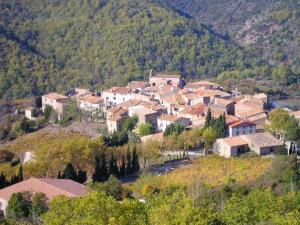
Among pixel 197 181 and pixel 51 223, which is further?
pixel 197 181

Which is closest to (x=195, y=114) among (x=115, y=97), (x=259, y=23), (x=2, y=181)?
(x=115, y=97)

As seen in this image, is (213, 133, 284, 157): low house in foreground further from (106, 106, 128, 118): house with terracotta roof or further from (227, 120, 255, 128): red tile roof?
(106, 106, 128, 118): house with terracotta roof

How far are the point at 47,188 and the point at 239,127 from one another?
16316 millimetres

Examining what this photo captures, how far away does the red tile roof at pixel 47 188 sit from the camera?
2673 cm

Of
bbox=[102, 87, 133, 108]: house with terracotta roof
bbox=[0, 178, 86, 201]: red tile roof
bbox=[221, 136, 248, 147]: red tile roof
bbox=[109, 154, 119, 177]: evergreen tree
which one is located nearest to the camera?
bbox=[0, 178, 86, 201]: red tile roof

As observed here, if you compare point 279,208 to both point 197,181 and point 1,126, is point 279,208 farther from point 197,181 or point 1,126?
point 1,126

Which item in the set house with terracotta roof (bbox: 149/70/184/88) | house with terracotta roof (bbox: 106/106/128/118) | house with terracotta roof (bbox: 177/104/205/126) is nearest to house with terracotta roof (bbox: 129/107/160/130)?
house with terracotta roof (bbox: 106/106/128/118)

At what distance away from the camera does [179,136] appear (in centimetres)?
3756

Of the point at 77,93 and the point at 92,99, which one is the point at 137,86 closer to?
the point at 92,99

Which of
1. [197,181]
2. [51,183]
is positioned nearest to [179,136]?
[197,181]

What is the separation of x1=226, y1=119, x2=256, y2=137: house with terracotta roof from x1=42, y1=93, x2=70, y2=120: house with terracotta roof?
18.6 metres

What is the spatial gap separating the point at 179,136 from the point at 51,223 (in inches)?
833

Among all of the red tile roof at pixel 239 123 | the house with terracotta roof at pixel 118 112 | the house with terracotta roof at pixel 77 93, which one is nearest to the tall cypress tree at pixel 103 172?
the red tile roof at pixel 239 123

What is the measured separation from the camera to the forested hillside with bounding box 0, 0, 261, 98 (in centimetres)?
6862
